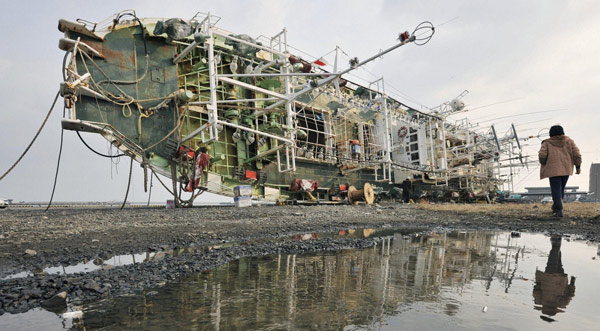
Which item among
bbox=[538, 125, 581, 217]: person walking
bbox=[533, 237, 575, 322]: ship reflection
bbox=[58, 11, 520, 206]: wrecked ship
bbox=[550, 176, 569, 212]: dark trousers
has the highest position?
bbox=[58, 11, 520, 206]: wrecked ship

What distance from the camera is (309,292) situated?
2523mm

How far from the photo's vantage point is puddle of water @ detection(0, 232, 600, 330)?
189cm

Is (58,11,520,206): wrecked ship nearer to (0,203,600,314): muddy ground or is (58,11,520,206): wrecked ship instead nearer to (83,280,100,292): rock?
(0,203,600,314): muddy ground

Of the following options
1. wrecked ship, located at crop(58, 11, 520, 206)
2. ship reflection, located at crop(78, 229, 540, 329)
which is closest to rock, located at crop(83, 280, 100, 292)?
ship reflection, located at crop(78, 229, 540, 329)

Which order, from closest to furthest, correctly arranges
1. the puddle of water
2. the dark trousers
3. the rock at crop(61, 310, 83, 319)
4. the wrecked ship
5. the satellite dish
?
1. the puddle of water
2. the rock at crop(61, 310, 83, 319)
3. the dark trousers
4. the wrecked ship
5. the satellite dish

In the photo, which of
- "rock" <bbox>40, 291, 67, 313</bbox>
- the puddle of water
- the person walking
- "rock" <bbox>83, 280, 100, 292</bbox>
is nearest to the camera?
the puddle of water

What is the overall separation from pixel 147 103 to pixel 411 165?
20562 mm

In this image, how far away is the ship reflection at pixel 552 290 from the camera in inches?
82.4

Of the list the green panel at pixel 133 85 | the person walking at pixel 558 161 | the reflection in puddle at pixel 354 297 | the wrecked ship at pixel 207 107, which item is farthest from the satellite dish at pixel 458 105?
the reflection in puddle at pixel 354 297

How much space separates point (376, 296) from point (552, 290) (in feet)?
4.85

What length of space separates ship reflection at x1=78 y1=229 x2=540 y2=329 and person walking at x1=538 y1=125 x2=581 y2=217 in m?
5.46

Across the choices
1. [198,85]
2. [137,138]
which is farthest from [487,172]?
[137,138]

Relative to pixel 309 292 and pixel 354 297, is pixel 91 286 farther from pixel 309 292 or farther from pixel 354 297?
pixel 354 297

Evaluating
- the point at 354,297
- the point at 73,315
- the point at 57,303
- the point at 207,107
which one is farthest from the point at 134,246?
the point at 207,107
